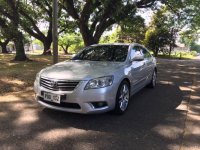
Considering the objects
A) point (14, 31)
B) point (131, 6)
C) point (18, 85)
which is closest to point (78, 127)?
point (18, 85)

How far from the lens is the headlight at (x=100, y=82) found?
15.3 feet

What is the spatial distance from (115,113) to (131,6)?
39.5 feet

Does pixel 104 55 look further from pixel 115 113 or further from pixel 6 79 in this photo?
pixel 6 79

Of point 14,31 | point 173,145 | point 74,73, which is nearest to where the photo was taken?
point 173,145

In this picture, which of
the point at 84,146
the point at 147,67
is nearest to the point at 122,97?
the point at 84,146

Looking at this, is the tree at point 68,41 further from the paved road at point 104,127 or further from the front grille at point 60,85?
the front grille at point 60,85

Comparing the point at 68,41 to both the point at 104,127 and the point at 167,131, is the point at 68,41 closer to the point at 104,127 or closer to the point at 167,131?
the point at 104,127

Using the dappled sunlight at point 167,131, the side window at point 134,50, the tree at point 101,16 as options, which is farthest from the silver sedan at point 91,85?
the tree at point 101,16

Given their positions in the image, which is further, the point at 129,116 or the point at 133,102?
the point at 133,102

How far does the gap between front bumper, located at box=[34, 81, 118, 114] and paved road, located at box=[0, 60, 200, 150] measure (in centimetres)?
28

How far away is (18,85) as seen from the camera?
816 centimetres

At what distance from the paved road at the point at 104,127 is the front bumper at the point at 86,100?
28cm

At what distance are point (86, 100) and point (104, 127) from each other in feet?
1.89

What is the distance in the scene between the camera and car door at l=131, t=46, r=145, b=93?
5934 mm
